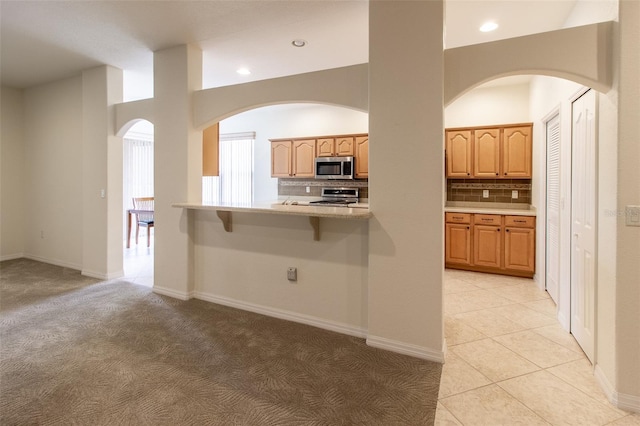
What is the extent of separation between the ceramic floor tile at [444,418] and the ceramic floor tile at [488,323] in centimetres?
123

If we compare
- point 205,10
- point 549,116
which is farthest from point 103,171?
point 549,116

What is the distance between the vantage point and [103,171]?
4.46 metres

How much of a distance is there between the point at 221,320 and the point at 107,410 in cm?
130

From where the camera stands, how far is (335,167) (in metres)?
5.86

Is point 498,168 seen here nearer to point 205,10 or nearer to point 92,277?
point 205,10

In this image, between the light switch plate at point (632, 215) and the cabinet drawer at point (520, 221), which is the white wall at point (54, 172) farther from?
the cabinet drawer at point (520, 221)

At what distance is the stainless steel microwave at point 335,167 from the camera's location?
226 inches

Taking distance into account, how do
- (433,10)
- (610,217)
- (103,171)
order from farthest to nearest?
(103,171), (433,10), (610,217)

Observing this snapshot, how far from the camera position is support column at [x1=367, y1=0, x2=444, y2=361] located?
7.88 ft

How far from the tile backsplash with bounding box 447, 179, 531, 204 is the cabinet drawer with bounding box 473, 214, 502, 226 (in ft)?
2.09

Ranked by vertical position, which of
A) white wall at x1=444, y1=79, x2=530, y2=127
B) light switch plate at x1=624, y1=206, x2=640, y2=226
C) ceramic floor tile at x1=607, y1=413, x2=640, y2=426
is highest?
white wall at x1=444, y1=79, x2=530, y2=127

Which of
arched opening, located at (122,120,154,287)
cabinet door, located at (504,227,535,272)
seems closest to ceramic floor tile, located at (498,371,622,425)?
cabinet door, located at (504,227,535,272)

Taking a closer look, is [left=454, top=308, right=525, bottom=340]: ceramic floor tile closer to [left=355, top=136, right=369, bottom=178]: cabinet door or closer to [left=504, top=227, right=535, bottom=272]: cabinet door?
[left=504, top=227, right=535, bottom=272]: cabinet door

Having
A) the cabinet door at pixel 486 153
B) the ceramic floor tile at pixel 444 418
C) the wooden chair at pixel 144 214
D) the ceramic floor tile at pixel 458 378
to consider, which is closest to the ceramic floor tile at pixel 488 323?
the ceramic floor tile at pixel 458 378
